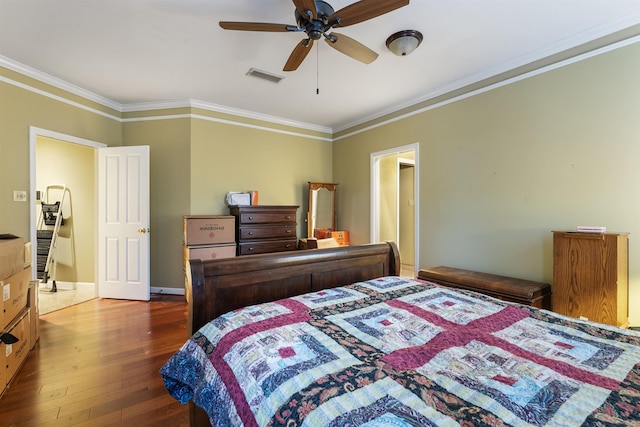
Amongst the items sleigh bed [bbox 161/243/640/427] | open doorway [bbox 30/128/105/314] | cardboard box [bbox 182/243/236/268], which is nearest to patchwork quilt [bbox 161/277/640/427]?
sleigh bed [bbox 161/243/640/427]

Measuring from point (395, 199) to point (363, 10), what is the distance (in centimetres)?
354

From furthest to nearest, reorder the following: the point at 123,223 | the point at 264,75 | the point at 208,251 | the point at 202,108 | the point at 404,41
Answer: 1. the point at 202,108
2. the point at 123,223
3. the point at 208,251
4. the point at 264,75
5. the point at 404,41

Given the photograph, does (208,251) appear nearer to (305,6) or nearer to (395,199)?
(305,6)

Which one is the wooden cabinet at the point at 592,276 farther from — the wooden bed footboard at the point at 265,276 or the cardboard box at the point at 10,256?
the cardboard box at the point at 10,256

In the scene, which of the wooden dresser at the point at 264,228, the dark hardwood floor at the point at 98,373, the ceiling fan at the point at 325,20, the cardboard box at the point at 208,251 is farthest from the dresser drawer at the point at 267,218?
the ceiling fan at the point at 325,20

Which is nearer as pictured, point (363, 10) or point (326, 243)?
point (363, 10)

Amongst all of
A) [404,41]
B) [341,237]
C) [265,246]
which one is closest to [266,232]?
[265,246]

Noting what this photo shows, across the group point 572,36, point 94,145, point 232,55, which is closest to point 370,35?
point 232,55

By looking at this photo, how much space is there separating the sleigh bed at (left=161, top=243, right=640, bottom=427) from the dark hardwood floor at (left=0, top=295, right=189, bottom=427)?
2.33 feet

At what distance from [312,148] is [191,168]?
2.06 metres

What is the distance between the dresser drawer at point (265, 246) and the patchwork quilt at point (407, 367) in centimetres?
249

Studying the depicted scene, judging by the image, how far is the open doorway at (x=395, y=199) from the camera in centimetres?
393

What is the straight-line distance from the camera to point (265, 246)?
4.05m

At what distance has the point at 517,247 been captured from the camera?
112 inches
